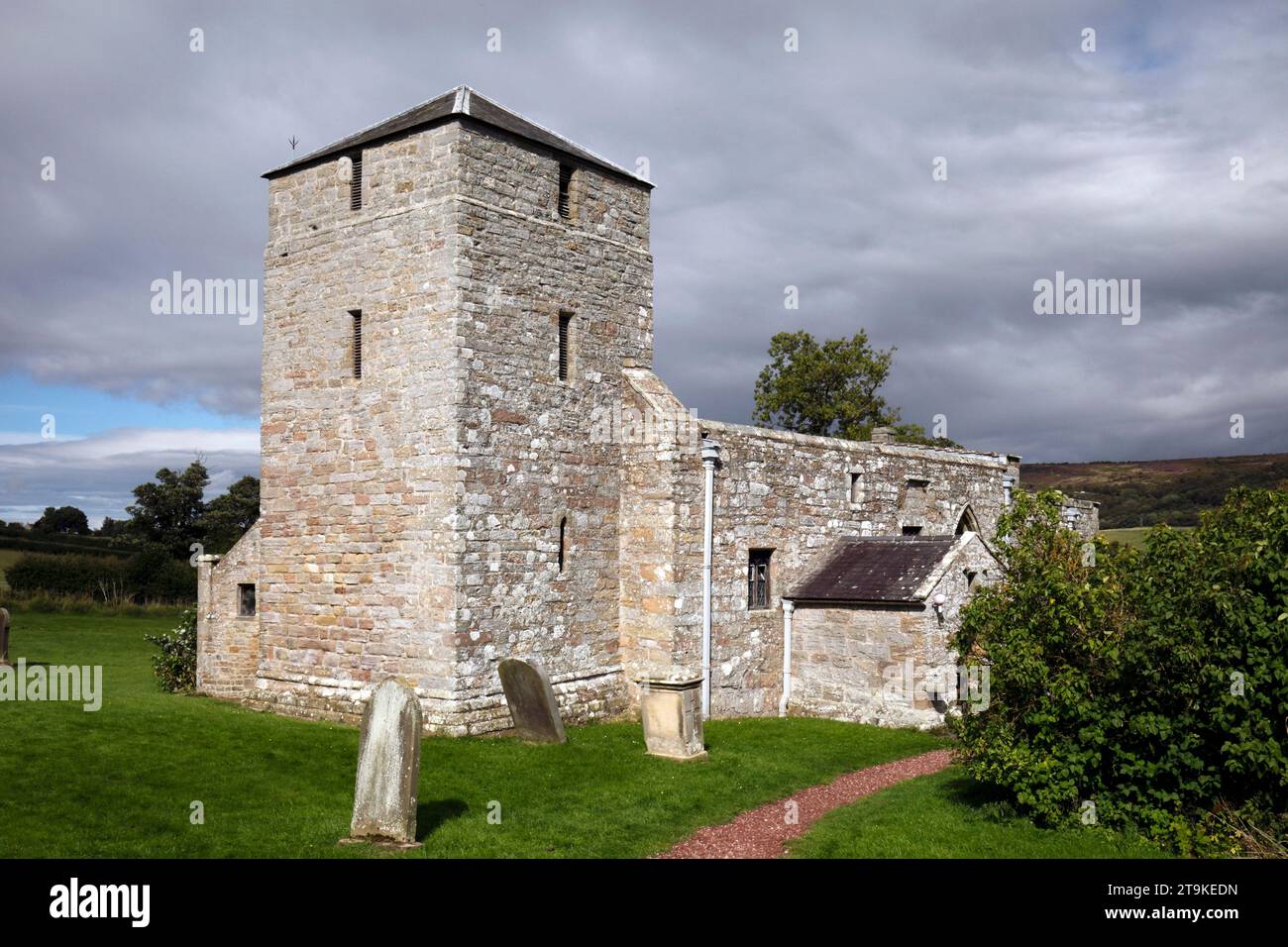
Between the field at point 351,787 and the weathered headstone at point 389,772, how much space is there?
0.29 metres

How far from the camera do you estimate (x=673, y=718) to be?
14609 millimetres

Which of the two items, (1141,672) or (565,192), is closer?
(1141,672)

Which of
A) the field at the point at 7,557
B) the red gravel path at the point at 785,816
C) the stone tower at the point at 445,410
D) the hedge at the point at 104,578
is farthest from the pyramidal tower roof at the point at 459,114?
the field at the point at 7,557

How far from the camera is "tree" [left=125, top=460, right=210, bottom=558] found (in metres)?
48.3

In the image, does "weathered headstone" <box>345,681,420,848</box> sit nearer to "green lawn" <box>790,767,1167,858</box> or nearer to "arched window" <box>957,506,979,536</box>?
"green lawn" <box>790,767,1167,858</box>

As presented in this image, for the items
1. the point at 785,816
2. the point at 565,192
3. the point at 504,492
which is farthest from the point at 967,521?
the point at 785,816

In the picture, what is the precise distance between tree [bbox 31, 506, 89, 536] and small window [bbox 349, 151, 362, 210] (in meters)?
53.0

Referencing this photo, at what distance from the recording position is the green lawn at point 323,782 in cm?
981

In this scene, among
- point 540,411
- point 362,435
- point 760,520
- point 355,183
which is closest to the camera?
point 362,435

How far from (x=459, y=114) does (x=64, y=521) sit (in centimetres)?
5859

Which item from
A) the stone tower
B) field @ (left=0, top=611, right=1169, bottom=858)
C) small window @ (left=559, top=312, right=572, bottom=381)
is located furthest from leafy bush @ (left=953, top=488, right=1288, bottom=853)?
small window @ (left=559, top=312, right=572, bottom=381)

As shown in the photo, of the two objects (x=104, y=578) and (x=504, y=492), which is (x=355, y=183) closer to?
(x=504, y=492)
